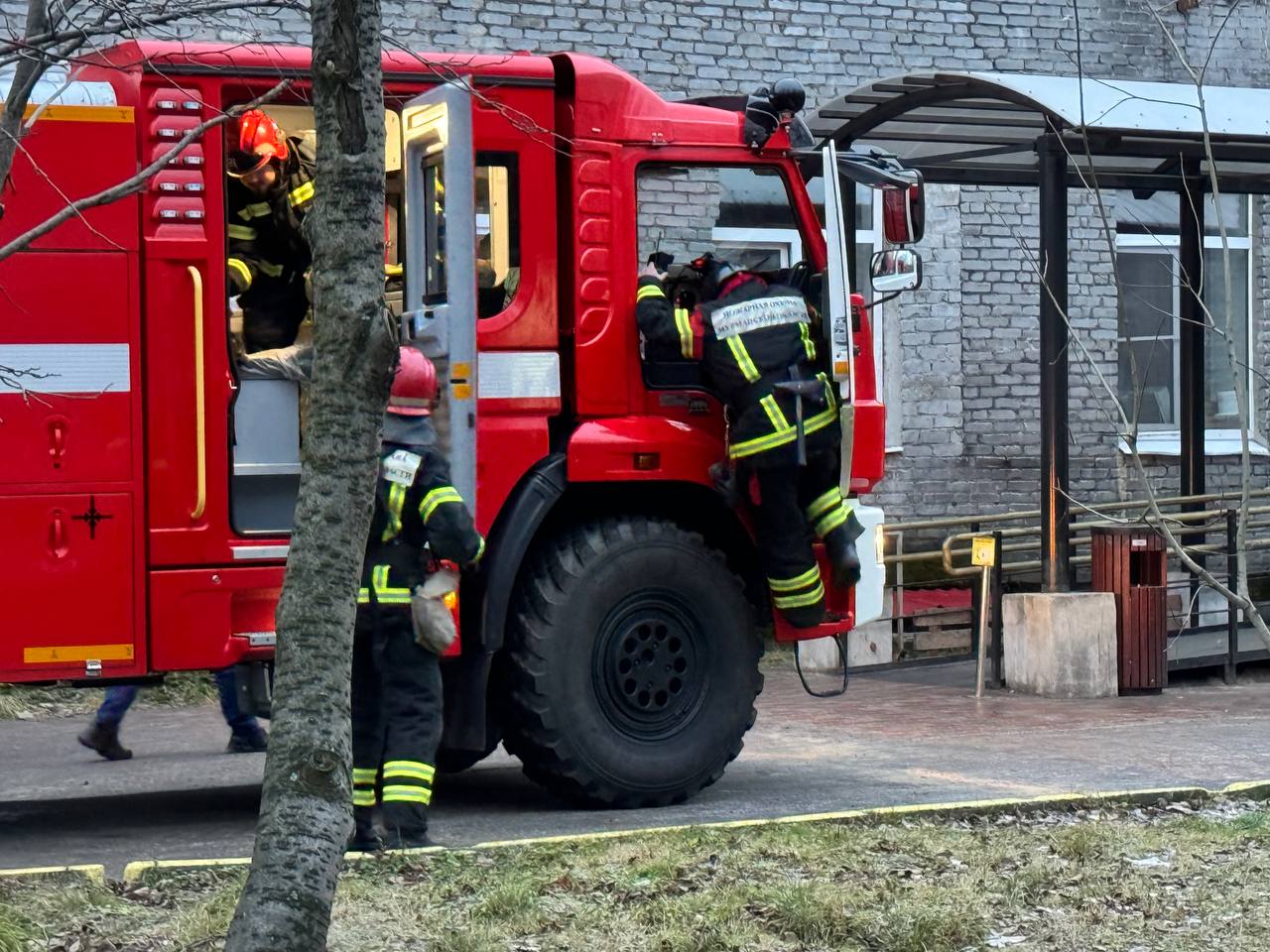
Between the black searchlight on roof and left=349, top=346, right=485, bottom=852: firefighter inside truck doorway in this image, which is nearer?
left=349, top=346, right=485, bottom=852: firefighter inside truck doorway

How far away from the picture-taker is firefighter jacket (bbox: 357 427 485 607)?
6.80 m

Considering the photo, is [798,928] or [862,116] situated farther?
[862,116]

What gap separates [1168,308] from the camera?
54.0 ft

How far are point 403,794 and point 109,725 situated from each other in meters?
3.03

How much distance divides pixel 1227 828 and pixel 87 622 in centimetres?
408

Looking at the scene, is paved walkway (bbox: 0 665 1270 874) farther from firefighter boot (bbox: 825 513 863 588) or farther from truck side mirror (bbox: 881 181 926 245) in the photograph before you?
truck side mirror (bbox: 881 181 926 245)

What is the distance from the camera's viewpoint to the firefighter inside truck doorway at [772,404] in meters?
7.71

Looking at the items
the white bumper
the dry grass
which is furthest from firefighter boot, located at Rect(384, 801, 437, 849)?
the dry grass

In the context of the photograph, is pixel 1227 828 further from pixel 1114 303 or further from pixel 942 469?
pixel 1114 303

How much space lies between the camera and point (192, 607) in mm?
7168

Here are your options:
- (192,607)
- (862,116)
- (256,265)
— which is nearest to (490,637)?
(192,607)

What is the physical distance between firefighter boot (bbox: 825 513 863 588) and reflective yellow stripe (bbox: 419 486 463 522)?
1810 mm

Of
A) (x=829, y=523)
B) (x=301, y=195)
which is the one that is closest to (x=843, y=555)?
(x=829, y=523)

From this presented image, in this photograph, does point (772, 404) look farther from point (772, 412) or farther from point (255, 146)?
point (255, 146)
